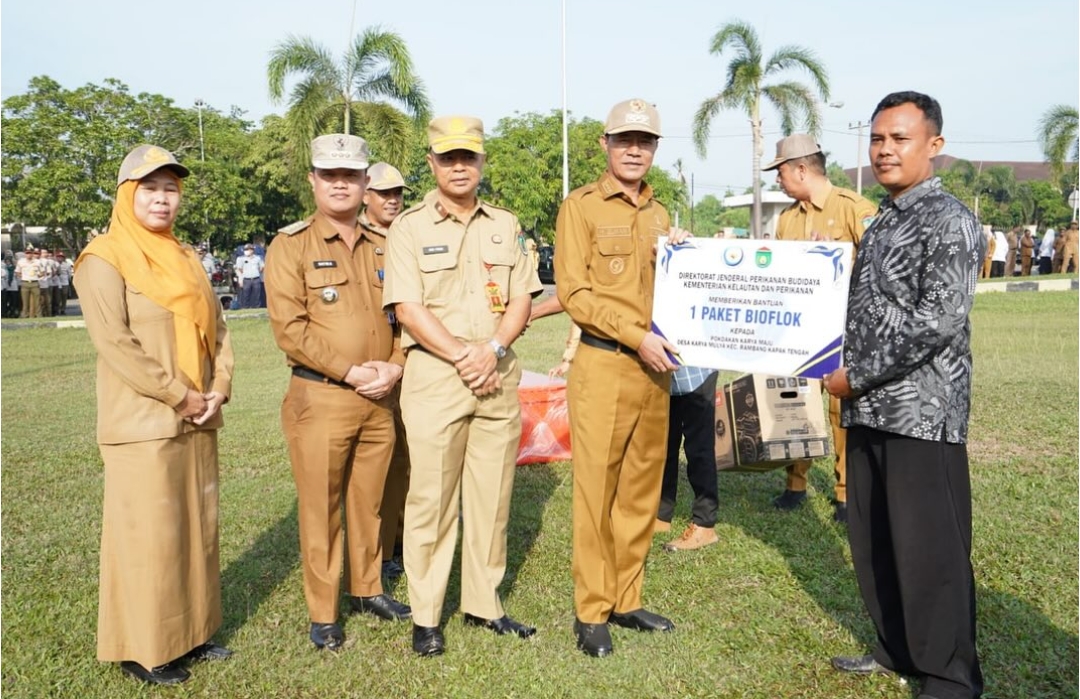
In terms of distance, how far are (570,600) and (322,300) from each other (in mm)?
1918

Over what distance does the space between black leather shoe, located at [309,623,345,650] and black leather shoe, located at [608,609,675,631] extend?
4.16 feet

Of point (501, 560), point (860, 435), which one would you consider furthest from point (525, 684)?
point (860, 435)

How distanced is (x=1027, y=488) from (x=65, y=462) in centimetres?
724

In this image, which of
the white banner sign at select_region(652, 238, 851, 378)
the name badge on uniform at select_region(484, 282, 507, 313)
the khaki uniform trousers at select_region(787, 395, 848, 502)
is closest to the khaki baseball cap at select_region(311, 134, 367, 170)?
the name badge on uniform at select_region(484, 282, 507, 313)

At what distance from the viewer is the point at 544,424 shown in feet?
23.2

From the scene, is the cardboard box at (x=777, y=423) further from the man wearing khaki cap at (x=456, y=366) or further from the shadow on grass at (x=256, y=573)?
the shadow on grass at (x=256, y=573)

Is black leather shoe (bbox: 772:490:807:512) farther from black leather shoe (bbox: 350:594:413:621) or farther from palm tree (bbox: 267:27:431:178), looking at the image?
palm tree (bbox: 267:27:431:178)

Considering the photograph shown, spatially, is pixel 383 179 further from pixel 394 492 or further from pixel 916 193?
pixel 916 193

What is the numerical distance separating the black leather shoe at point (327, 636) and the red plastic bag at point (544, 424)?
3.01m

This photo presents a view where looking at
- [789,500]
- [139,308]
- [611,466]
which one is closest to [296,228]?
[139,308]

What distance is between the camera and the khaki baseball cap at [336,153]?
3.99 meters

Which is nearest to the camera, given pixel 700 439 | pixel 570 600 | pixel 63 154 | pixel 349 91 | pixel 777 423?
pixel 570 600

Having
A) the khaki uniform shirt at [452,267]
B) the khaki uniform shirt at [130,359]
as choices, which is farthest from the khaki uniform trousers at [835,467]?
the khaki uniform shirt at [130,359]

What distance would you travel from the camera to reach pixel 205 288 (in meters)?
3.92
